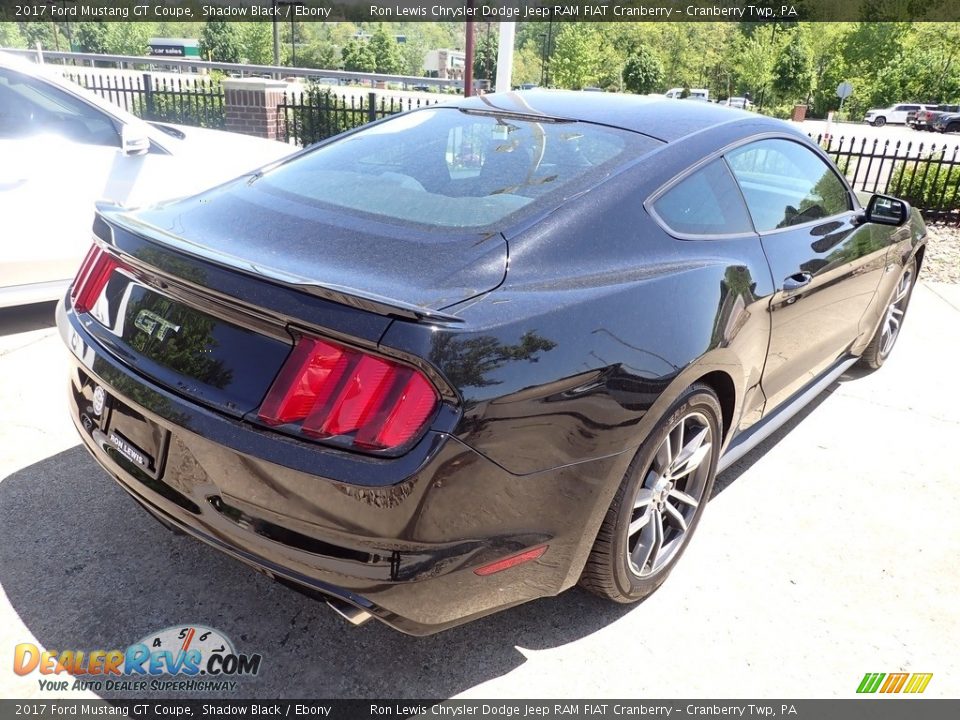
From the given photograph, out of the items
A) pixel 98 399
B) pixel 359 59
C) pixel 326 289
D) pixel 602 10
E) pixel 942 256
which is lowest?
pixel 942 256

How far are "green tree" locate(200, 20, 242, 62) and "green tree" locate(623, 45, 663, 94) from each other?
41141mm

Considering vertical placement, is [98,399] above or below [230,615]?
above

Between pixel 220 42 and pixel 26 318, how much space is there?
78.5 metres

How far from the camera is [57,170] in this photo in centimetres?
451

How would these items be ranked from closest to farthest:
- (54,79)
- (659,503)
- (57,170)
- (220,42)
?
(659,503) < (57,170) < (54,79) < (220,42)

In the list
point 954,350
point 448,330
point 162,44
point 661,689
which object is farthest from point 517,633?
point 162,44

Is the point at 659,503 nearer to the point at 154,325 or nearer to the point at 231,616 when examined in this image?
the point at 231,616

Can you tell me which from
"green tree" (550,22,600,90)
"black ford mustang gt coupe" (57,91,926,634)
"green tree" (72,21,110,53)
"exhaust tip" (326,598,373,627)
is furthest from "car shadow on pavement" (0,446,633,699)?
"green tree" (72,21,110,53)

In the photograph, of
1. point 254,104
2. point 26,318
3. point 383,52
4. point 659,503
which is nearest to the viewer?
point 659,503

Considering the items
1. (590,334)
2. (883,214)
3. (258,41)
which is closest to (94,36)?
(258,41)

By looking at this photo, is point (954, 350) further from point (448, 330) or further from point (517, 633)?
point (448, 330)

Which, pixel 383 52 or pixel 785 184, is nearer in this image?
pixel 785 184

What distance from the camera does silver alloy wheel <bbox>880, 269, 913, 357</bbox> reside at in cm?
480

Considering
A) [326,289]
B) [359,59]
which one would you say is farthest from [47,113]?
[359,59]
